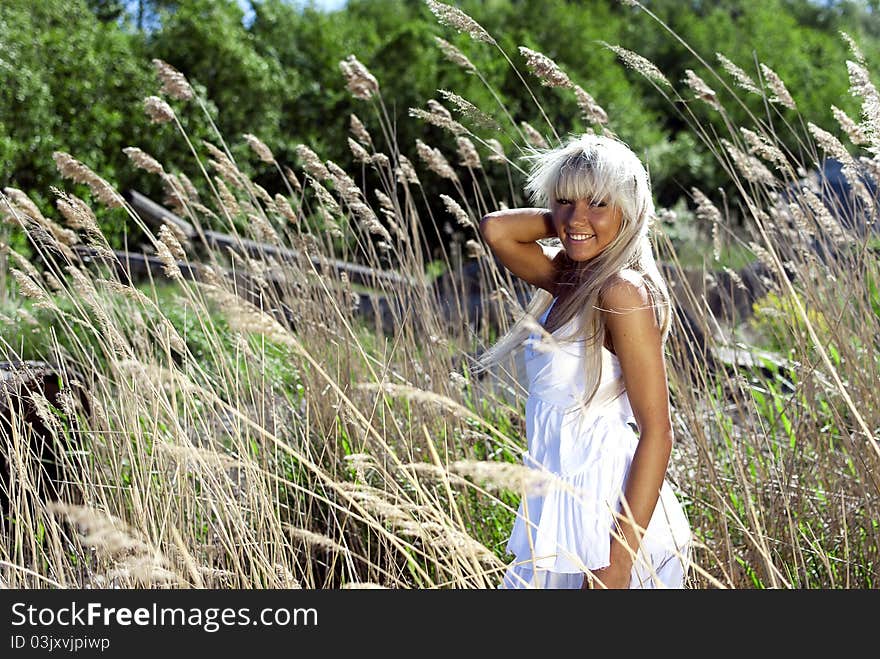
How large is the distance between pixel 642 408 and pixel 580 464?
212 millimetres

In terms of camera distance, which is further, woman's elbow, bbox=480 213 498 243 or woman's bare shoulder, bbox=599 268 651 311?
woman's elbow, bbox=480 213 498 243

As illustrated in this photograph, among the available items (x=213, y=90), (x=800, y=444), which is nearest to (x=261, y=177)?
(x=213, y=90)

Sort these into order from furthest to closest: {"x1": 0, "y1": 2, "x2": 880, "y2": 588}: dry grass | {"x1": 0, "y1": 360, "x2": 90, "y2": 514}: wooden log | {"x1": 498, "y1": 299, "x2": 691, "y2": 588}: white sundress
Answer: {"x1": 0, "y1": 360, "x2": 90, "y2": 514}: wooden log
{"x1": 0, "y1": 2, "x2": 880, "y2": 588}: dry grass
{"x1": 498, "y1": 299, "x2": 691, "y2": 588}: white sundress

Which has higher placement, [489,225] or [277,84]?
[277,84]

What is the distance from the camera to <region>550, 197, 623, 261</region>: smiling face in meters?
1.91

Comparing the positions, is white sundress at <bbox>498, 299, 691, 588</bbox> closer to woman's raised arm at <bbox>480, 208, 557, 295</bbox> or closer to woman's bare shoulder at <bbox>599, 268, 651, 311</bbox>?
woman's bare shoulder at <bbox>599, 268, 651, 311</bbox>

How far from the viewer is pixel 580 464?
1924mm

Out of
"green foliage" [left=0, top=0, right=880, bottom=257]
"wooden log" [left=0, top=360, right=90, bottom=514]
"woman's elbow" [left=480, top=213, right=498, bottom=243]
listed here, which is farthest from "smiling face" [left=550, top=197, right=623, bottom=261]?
"green foliage" [left=0, top=0, right=880, bottom=257]

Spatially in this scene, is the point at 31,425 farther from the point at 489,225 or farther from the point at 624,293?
the point at 624,293

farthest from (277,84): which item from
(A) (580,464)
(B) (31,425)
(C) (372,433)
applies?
(A) (580,464)

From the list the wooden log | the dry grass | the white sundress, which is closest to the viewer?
the white sundress

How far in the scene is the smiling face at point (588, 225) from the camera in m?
1.91

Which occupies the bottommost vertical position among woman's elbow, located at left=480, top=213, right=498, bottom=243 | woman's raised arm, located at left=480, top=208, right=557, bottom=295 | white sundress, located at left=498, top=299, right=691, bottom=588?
white sundress, located at left=498, top=299, right=691, bottom=588

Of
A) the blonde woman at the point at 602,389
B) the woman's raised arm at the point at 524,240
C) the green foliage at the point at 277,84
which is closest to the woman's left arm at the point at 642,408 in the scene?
the blonde woman at the point at 602,389
